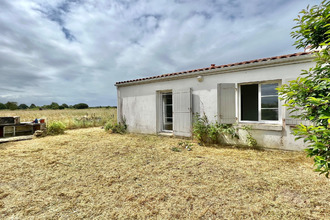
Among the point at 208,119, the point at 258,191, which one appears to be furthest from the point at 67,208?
the point at 208,119

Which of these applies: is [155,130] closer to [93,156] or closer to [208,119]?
[208,119]

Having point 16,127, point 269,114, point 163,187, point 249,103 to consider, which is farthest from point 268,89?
point 16,127

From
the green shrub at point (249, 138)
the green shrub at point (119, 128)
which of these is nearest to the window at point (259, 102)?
the green shrub at point (249, 138)

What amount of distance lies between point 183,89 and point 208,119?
1.62 metres

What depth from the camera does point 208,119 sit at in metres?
5.90

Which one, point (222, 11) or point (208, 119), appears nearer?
point (222, 11)

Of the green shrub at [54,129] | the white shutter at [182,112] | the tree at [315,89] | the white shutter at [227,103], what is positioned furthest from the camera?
the green shrub at [54,129]

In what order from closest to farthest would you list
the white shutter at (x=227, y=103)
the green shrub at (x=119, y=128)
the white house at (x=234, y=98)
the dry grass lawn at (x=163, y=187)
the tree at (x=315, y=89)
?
the tree at (x=315, y=89), the dry grass lawn at (x=163, y=187), the white house at (x=234, y=98), the white shutter at (x=227, y=103), the green shrub at (x=119, y=128)

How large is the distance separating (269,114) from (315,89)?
4022 mm

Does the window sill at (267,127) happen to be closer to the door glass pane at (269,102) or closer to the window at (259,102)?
→ the window at (259,102)

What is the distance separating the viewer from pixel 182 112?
6500 millimetres

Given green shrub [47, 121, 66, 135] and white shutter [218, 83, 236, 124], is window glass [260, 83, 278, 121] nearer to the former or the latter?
white shutter [218, 83, 236, 124]

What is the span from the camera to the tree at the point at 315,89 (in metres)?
1.38

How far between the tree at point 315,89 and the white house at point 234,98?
299cm
